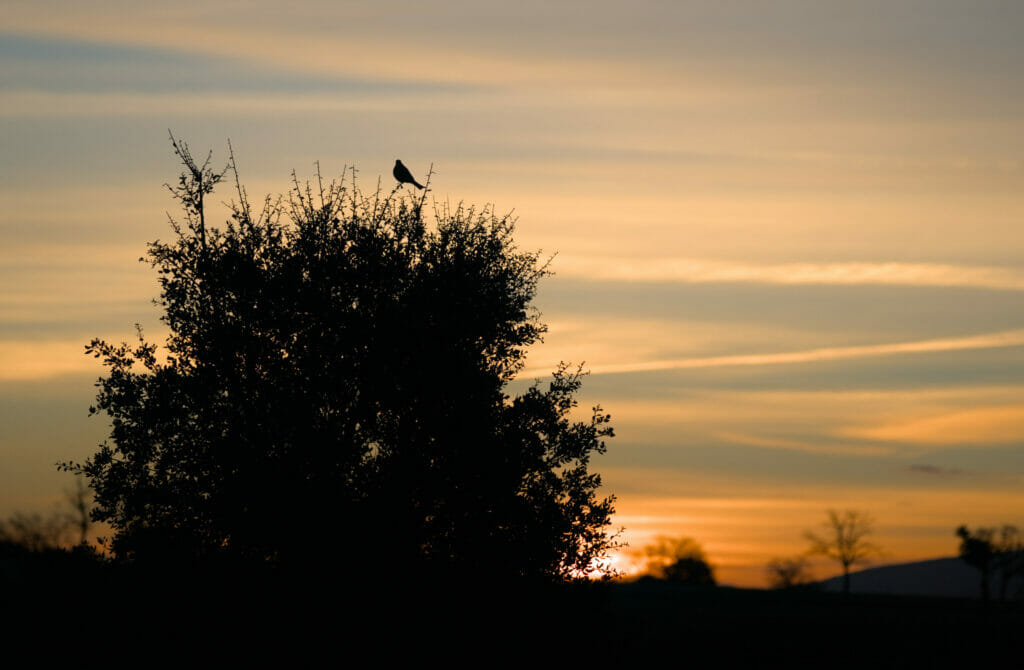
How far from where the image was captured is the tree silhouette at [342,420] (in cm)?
3036

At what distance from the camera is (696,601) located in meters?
125

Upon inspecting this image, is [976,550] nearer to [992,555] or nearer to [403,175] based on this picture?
[992,555]

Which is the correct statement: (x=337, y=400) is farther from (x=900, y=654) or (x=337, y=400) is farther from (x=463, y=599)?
(x=900, y=654)

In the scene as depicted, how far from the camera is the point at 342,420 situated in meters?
31.3

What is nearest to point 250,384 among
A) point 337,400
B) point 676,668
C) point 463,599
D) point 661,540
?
point 337,400

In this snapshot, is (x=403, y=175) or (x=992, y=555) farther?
(x=992, y=555)

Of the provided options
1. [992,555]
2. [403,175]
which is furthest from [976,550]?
[403,175]

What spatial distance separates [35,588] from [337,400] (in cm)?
1879

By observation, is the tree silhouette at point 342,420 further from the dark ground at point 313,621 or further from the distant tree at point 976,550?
the distant tree at point 976,550

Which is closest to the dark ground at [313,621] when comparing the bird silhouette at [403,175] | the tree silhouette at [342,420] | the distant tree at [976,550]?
the tree silhouette at [342,420]

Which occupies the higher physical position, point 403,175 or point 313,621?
point 403,175

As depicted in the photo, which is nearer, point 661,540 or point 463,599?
point 463,599

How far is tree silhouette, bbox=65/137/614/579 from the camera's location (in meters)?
30.4

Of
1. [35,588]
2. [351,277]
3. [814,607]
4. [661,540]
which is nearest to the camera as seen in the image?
[351,277]
